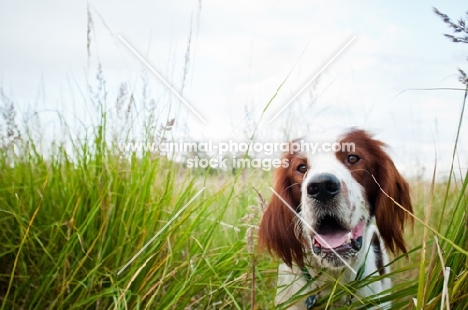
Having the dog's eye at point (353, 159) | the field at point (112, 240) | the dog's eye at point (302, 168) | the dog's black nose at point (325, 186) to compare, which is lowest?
the field at point (112, 240)

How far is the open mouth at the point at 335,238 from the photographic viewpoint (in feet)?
7.09

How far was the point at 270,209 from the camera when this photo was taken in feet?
8.41

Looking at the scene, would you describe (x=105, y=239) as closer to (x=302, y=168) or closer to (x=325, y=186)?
(x=302, y=168)

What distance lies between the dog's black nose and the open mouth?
0.41ft

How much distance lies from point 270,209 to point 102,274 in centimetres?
91

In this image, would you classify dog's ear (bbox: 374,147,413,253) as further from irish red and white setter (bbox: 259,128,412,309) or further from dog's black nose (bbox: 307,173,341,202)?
dog's black nose (bbox: 307,173,341,202)

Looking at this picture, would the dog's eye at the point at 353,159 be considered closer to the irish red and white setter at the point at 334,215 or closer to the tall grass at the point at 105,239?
the irish red and white setter at the point at 334,215

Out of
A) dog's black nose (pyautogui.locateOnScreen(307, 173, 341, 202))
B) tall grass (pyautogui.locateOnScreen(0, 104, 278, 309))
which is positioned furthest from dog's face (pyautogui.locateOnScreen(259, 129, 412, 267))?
tall grass (pyautogui.locateOnScreen(0, 104, 278, 309))

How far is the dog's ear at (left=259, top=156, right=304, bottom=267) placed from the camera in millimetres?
2418

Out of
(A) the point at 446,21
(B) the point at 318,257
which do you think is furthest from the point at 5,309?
(A) the point at 446,21

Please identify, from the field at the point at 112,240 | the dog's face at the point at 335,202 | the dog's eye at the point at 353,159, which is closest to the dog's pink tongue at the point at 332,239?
the dog's face at the point at 335,202

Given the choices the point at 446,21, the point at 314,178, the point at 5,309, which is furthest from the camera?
the point at 5,309

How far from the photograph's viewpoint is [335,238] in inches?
87.8

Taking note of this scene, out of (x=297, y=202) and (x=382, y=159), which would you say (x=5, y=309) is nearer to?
(x=297, y=202)
